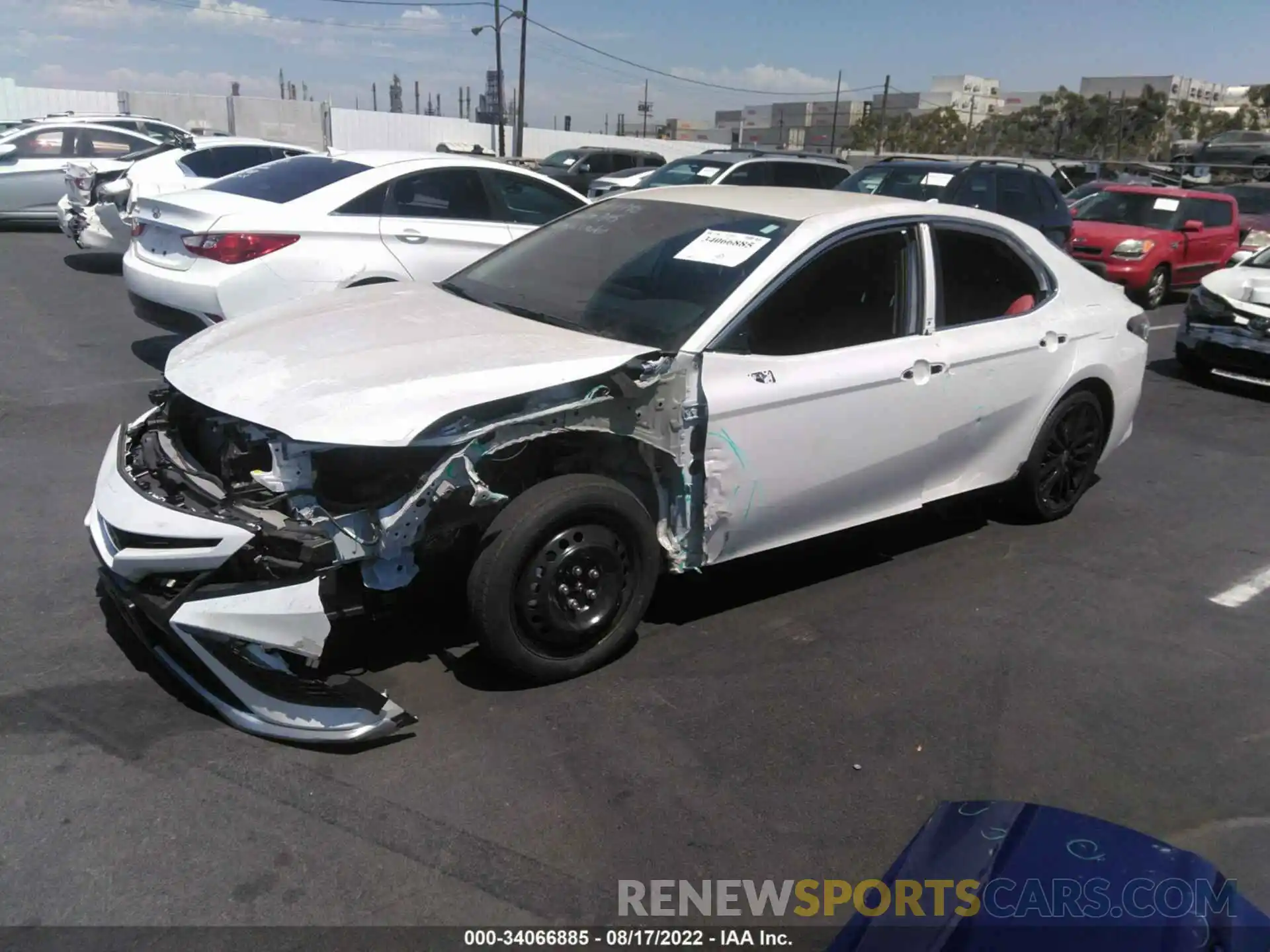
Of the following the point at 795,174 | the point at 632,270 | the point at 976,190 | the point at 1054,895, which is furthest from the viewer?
the point at 795,174

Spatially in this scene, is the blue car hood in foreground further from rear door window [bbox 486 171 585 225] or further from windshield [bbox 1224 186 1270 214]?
windshield [bbox 1224 186 1270 214]

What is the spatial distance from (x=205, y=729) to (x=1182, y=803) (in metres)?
3.19

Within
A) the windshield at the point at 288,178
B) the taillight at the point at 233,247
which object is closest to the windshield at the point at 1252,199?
the windshield at the point at 288,178

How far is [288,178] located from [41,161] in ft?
32.3

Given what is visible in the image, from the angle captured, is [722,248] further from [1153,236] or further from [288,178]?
[1153,236]

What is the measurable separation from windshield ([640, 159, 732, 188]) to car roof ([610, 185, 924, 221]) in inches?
405

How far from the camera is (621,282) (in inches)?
173

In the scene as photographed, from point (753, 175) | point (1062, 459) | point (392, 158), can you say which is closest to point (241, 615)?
point (1062, 459)

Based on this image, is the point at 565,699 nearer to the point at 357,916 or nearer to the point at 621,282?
the point at 357,916

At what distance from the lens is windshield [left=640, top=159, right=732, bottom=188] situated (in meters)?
15.3

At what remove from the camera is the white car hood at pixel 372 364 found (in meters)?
3.21

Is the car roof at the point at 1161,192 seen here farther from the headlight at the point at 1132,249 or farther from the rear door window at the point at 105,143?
the rear door window at the point at 105,143

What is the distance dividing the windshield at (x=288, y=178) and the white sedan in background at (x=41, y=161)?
28.2 ft

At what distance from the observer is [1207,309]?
930 cm
